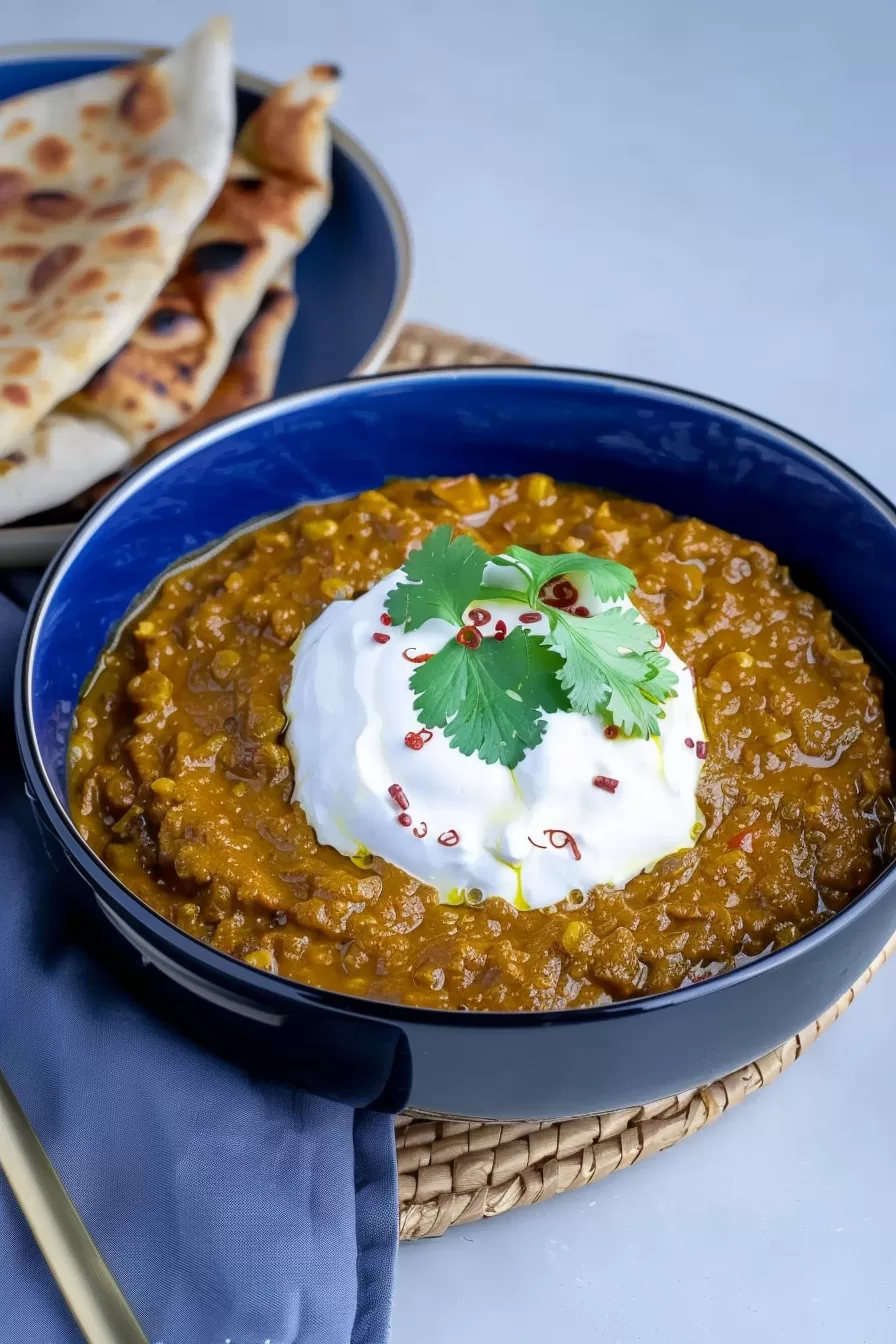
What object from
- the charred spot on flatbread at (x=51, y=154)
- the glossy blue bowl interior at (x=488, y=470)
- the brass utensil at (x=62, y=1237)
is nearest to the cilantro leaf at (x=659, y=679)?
the glossy blue bowl interior at (x=488, y=470)

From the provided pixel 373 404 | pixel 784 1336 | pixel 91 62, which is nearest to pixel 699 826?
pixel 784 1336

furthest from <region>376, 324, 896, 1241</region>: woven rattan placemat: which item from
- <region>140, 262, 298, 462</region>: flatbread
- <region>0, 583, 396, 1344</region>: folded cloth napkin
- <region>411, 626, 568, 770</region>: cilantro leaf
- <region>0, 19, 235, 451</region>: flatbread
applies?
<region>140, 262, 298, 462</region>: flatbread

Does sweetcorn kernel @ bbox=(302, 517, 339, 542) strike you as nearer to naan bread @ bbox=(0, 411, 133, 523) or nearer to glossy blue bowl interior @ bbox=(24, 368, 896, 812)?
glossy blue bowl interior @ bbox=(24, 368, 896, 812)

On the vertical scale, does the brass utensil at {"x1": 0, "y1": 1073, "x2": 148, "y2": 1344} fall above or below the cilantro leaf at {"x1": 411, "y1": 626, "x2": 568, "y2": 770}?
below

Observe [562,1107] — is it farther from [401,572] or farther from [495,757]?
[401,572]

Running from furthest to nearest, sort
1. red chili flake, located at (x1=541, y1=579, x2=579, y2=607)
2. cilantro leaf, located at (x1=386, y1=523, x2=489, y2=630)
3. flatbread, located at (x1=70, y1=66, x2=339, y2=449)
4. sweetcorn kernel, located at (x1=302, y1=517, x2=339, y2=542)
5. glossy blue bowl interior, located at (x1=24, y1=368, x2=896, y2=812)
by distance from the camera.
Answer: flatbread, located at (x1=70, y1=66, x2=339, y2=449)
sweetcorn kernel, located at (x1=302, y1=517, x2=339, y2=542)
glossy blue bowl interior, located at (x1=24, y1=368, x2=896, y2=812)
red chili flake, located at (x1=541, y1=579, x2=579, y2=607)
cilantro leaf, located at (x1=386, y1=523, x2=489, y2=630)

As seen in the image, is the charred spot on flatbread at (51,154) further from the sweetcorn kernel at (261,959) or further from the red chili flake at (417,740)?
the sweetcorn kernel at (261,959)
